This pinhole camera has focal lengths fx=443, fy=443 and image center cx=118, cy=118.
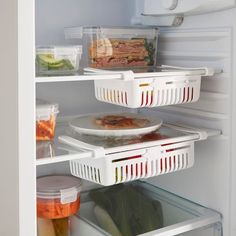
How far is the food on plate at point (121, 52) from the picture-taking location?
1310 mm

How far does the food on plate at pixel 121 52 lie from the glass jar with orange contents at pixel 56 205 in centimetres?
A: 37

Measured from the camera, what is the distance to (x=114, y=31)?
1338 millimetres

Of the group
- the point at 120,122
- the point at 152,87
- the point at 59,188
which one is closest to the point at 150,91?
the point at 152,87

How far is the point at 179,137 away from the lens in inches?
50.1

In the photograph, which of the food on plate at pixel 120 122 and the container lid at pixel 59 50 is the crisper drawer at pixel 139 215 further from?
the container lid at pixel 59 50

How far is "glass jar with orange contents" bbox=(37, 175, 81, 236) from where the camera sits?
1.22 metres

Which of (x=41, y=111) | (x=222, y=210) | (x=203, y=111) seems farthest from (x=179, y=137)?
(x=41, y=111)

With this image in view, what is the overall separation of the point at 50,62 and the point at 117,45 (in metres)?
0.27

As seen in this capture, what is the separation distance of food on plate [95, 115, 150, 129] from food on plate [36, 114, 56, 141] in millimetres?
173

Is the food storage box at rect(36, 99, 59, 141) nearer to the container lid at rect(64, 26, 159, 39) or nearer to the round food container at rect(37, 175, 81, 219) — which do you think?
the round food container at rect(37, 175, 81, 219)

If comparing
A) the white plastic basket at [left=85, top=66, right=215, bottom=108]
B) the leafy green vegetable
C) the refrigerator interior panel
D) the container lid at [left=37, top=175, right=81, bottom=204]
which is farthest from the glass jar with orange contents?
the refrigerator interior panel

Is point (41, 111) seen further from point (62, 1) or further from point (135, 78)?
point (62, 1)

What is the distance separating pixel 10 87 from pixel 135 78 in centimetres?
35

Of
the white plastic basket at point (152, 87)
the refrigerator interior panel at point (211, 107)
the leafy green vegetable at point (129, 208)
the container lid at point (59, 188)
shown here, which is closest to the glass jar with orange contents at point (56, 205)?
the container lid at point (59, 188)
